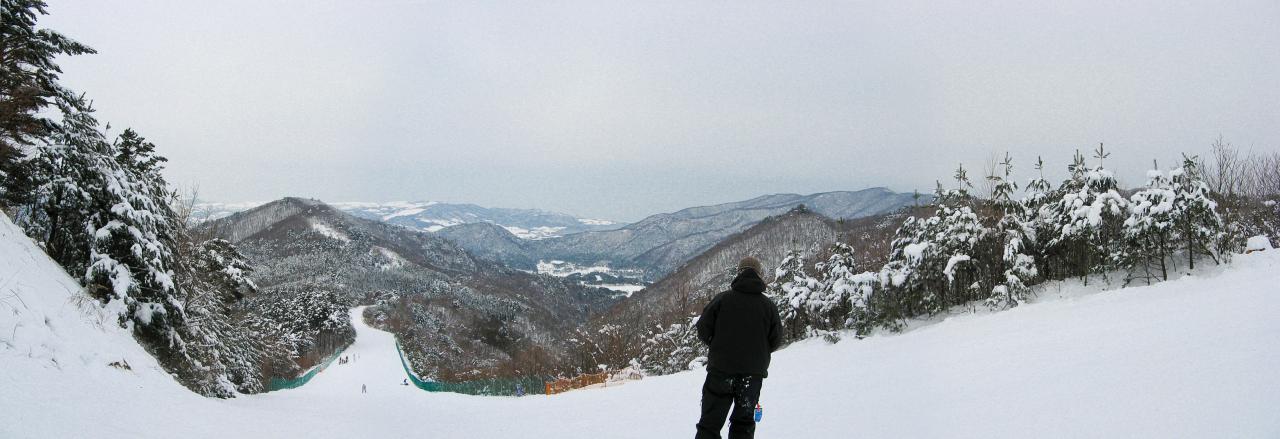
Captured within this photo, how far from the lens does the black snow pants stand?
441cm

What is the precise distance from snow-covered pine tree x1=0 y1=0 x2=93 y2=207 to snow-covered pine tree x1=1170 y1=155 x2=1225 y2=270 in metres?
19.1

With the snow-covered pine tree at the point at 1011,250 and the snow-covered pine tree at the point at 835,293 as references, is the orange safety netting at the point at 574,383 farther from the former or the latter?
the snow-covered pine tree at the point at 1011,250

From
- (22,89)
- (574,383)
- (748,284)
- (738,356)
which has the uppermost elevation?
(22,89)

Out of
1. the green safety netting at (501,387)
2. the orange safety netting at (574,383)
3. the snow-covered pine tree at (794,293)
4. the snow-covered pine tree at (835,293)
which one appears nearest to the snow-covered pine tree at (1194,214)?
the snow-covered pine tree at (835,293)

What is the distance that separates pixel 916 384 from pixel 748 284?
135 inches

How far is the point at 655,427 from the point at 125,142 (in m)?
16.6

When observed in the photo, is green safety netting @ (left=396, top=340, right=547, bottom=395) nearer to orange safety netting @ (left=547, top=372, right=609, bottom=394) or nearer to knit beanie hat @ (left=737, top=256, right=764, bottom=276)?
orange safety netting @ (left=547, top=372, right=609, bottom=394)

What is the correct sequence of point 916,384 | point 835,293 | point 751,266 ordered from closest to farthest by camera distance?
point 751,266, point 916,384, point 835,293

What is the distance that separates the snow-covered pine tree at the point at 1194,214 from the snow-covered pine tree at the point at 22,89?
1914cm

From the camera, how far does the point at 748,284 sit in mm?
4523

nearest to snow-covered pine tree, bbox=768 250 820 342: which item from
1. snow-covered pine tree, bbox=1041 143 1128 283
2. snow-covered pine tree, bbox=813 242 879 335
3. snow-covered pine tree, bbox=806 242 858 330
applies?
snow-covered pine tree, bbox=806 242 858 330

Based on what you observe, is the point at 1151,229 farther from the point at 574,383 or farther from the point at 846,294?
the point at 574,383

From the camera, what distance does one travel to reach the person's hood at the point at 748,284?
4516 mm

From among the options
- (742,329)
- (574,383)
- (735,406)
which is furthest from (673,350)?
(742,329)
